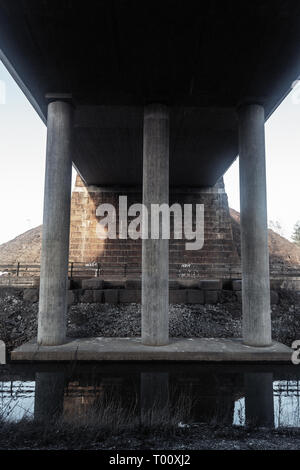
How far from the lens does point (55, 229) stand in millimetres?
10188

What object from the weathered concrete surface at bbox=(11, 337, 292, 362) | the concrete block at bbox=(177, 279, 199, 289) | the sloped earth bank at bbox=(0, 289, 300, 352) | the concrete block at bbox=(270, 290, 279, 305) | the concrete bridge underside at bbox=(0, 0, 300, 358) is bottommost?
the weathered concrete surface at bbox=(11, 337, 292, 362)

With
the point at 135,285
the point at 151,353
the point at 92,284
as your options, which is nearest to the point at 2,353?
the point at 151,353

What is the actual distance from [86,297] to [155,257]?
21.8 feet

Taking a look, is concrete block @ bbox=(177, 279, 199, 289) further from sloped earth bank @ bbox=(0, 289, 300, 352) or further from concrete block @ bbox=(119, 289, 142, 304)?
concrete block @ bbox=(119, 289, 142, 304)

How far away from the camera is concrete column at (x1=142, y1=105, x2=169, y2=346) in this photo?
388 inches

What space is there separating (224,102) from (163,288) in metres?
6.01

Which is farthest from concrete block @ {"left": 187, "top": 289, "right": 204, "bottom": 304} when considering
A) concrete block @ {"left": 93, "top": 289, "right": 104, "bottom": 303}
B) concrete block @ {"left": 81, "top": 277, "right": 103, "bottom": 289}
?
concrete block @ {"left": 81, "top": 277, "right": 103, "bottom": 289}

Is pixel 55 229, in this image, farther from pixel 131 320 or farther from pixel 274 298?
pixel 274 298

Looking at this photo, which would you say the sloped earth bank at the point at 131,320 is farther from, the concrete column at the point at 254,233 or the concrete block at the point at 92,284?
the concrete column at the point at 254,233

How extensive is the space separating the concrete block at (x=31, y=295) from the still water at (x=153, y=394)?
7555 millimetres

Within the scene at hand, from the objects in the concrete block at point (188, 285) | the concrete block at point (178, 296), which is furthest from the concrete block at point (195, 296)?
the concrete block at point (188, 285)

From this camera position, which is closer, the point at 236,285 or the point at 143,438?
the point at 143,438

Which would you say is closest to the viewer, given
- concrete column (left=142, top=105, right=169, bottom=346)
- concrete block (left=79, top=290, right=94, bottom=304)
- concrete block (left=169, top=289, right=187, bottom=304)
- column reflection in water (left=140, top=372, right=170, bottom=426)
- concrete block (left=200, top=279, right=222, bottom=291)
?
column reflection in water (left=140, top=372, right=170, bottom=426)

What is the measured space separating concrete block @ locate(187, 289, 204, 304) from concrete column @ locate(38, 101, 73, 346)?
22.6 feet
